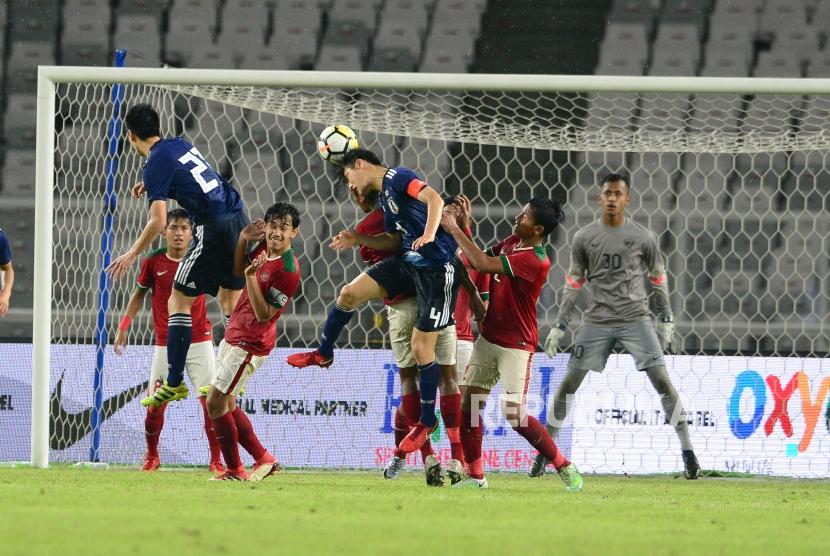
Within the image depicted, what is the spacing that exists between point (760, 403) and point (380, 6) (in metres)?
8.98

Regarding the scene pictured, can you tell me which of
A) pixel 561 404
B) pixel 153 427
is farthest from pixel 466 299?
pixel 153 427

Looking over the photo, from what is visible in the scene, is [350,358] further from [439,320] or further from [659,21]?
[659,21]

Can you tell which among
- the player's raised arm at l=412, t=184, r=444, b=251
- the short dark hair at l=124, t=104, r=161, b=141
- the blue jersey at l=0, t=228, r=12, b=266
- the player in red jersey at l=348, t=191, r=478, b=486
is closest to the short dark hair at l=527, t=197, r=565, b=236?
the player's raised arm at l=412, t=184, r=444, b=251

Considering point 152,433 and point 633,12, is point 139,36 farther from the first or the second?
point 152,433

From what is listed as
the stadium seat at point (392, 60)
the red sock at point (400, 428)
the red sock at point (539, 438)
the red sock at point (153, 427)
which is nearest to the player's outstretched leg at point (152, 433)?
the red sock at point (153, 427)

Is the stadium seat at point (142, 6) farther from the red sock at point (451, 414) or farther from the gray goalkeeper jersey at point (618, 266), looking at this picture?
the red sock at point (451, 414)

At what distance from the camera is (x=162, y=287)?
27.3 ft

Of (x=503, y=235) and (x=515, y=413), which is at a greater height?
(x=503, y=235)

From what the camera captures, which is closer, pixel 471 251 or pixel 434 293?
pixel 471 251

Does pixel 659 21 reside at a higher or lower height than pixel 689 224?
higher

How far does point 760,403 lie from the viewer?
8.90 m

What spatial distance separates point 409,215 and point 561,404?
8.08 feet

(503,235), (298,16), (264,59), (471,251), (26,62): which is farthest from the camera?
(298,16)

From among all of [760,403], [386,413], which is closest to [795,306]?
[760,403]
